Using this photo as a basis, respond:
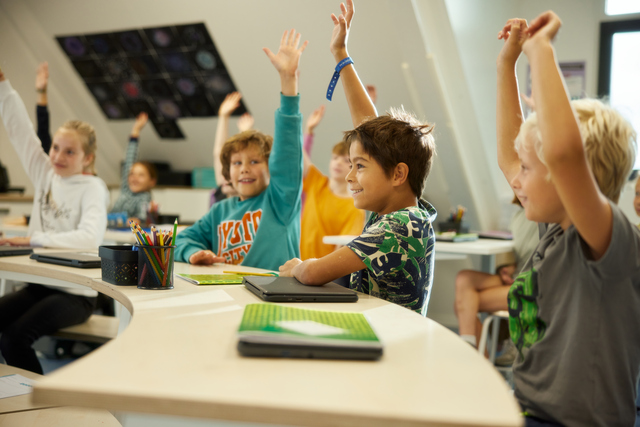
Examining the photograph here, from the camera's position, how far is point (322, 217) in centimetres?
297

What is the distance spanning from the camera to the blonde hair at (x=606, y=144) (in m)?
0.82

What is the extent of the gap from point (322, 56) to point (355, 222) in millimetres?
1165

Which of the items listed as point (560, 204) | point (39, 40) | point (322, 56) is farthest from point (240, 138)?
point (39, 40)

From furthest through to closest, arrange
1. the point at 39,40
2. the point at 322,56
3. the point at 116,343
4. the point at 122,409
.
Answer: the point at 39,40
the point at 322,56
the point at 116,343
the point at 122,409

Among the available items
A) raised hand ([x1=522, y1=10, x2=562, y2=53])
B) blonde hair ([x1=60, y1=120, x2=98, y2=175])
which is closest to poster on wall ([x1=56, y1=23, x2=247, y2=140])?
blonde hair ([x1=60, y1=120, x2=98, y2=175])

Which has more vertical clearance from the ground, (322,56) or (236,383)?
(322,56)

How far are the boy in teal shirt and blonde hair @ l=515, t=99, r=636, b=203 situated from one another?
3.02 ft

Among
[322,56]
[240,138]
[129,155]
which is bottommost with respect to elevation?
[129,155]

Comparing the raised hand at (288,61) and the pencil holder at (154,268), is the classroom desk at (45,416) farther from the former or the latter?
the raised hand at (288,61)

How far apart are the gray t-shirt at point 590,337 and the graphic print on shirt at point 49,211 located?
1.90 m

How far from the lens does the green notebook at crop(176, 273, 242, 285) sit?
1.21 m

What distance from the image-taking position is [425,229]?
1151 millimetres

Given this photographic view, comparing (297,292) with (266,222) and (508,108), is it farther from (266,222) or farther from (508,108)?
(266,222)

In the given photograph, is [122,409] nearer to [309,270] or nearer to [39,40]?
[309,270]
